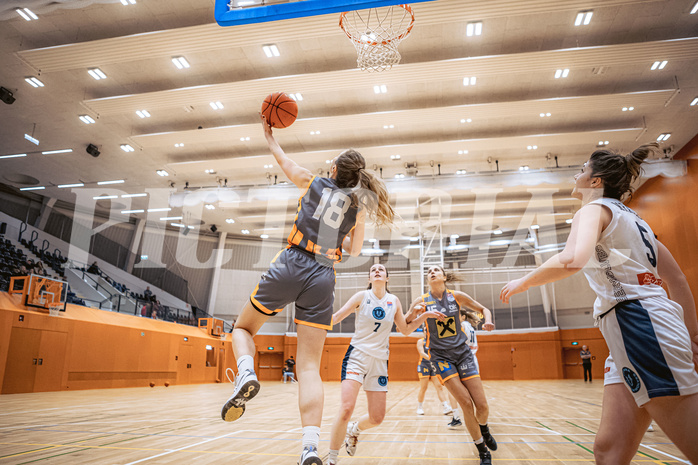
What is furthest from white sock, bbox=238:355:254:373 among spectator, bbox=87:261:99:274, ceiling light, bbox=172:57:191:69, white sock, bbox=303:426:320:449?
spectator, bbox=87:261:99:274

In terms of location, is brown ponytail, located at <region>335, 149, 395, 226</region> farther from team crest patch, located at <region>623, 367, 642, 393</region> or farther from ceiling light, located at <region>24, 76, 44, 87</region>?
ceiling light, located at <region>24, 76, 44, 87</region>

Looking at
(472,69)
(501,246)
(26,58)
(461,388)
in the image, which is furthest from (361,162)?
(501,246)

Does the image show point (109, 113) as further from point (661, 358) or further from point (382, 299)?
point (661, 358)

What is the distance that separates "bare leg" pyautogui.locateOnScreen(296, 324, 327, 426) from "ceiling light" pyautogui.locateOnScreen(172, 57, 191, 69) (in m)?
9.37

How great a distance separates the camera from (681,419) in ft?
5.07

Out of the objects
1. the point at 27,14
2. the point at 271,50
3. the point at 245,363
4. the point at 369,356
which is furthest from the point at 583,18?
the point at 27,14

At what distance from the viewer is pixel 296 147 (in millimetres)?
13914

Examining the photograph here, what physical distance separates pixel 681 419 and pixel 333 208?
179cm

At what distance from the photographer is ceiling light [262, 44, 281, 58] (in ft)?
31.3

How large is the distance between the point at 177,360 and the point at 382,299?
15.5 m

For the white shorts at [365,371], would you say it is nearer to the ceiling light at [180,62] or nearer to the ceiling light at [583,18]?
the ceiling light at [583,18]

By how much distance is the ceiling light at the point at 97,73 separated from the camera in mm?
10367

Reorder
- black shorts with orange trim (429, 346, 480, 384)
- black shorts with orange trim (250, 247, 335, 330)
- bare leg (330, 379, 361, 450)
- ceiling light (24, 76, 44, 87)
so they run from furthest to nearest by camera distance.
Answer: ceiling light (24, 76, 44, 87)
black shorts with orange trim (429, 346, 480, 384)
bare leg (330, 379, 361, 450)
black shorts with orange trim (250, 247, 335, 330)

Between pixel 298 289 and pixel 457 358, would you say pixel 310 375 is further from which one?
pixel 457 358
